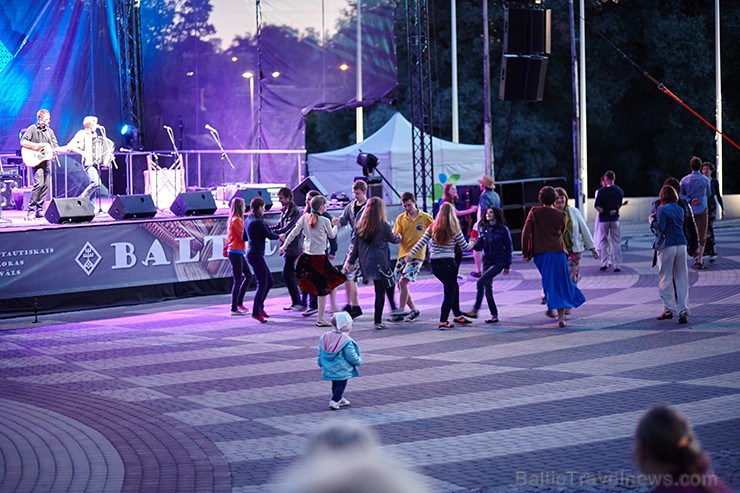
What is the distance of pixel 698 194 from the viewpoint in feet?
69.5

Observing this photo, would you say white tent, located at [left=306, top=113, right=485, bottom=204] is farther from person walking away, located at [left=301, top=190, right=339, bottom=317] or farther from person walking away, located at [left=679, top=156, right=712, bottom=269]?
person walking away, located at [left=301, top=190, right=339, bottom=317]

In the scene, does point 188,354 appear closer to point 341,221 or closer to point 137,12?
point 341,221

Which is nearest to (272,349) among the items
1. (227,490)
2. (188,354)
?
(188,354)

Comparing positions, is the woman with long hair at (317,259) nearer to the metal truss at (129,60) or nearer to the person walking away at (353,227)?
the person walking away at (353,227)

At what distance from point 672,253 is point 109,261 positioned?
10180mm

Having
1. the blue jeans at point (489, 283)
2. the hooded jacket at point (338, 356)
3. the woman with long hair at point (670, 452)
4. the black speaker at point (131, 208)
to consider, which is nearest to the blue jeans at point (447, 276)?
the blue jeans at point (489, 283)

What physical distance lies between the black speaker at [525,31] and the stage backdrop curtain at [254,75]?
950 cm

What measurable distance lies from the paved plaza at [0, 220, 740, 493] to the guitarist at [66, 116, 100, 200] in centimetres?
559

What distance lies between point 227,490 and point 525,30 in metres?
18.5

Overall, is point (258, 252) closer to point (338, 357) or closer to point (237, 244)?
point (237, 244)

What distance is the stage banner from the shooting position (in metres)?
19.0

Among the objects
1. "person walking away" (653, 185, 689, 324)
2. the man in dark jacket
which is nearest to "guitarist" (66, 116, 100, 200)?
the man in dark jacket

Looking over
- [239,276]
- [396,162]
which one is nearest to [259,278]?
[239,276]

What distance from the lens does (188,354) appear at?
571 inches
